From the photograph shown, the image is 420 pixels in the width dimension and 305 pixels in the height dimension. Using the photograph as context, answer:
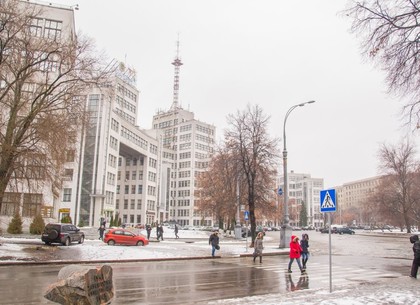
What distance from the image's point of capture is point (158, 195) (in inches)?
4163

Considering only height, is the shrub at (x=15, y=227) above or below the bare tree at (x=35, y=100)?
below

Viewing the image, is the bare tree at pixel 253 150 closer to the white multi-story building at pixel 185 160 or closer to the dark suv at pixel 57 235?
the dark suv at pixel 57 235

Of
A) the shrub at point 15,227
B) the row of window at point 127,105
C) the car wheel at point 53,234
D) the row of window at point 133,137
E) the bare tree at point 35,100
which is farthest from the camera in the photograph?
the row of window at point 127,105

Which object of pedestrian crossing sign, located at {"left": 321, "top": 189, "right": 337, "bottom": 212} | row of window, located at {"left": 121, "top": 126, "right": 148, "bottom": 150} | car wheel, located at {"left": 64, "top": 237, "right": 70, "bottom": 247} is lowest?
car wheel, located at {"left": 64, "top": 237, "right": 70, "bottom": 247}

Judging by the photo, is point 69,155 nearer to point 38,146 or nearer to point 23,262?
point 38,146

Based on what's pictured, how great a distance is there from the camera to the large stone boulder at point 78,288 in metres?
7.73

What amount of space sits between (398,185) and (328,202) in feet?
215

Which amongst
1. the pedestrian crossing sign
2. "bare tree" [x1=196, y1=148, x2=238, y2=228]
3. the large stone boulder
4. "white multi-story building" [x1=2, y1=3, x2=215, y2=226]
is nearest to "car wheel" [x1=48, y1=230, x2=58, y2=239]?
"white multi-story building" [x1=2, y1=3, x2=215, y2=226]

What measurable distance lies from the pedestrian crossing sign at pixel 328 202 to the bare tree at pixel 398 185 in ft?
201

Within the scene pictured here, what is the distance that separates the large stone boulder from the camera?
7.73 meters

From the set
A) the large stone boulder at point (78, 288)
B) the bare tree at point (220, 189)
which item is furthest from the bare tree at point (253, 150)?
the large stone boulder at point (78, 288)

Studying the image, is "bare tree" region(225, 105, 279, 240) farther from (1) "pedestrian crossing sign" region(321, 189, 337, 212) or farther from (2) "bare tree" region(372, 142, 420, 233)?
(2) "bare tree" region(372, 142, 420, 233)

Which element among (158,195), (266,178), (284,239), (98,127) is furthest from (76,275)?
(158,195)

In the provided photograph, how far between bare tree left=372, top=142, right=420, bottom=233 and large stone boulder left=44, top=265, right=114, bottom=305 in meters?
67.5
